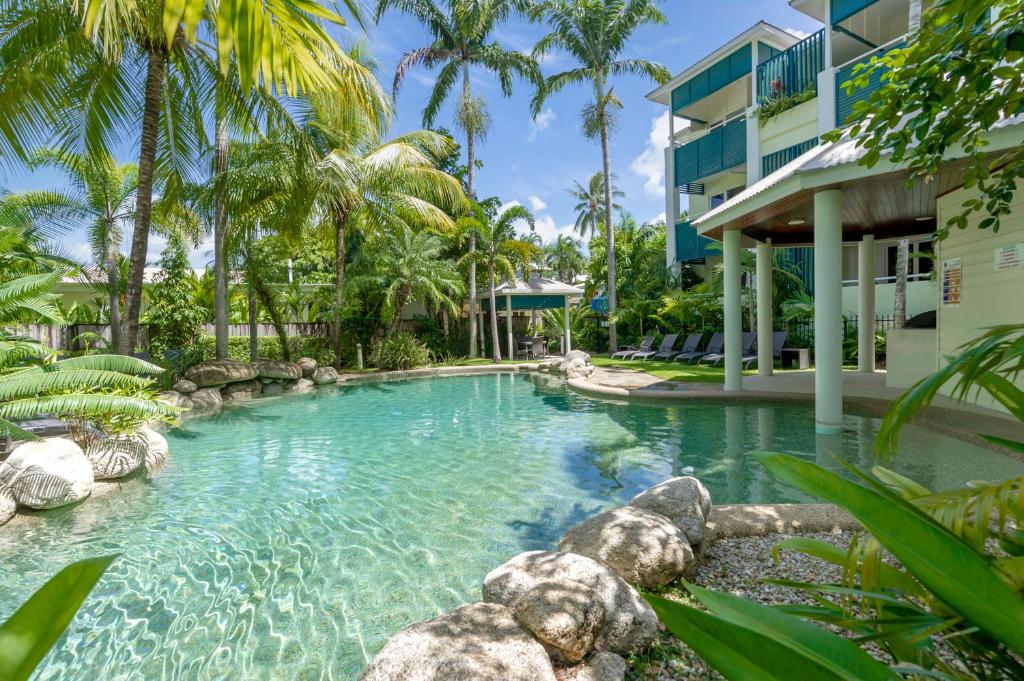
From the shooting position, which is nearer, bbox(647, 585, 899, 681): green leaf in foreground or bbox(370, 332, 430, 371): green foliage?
bbox(647, 585, 899, 681): green leaf in foreground

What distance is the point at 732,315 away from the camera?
10.4 m

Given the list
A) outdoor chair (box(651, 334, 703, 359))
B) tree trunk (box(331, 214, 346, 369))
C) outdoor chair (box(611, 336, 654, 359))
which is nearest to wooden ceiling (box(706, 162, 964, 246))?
outdoor chair (box(651, 334, 703, 359))

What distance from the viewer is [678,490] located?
410 cm

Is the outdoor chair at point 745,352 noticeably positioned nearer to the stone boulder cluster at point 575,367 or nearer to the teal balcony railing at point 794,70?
the stone boulder cluster at point 575,367

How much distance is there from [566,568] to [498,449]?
4.76 metres

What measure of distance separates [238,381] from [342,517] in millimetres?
10507

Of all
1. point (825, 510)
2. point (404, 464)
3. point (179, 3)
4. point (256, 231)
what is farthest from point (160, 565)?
point (256, 231)

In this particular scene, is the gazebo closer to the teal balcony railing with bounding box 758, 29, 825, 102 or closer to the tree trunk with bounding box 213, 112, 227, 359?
the teal balcony railing with bounding box 758, 29, 825, 102

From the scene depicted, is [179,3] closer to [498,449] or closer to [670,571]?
[670,571]

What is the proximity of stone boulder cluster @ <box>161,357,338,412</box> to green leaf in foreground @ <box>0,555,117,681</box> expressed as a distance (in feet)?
40.9

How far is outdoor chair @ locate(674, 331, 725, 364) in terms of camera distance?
1598 cm

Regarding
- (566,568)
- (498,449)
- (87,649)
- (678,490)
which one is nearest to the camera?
(566,568)

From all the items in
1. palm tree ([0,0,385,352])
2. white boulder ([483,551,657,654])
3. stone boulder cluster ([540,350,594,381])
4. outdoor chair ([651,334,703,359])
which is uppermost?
palm tree ([0,0,385,352])

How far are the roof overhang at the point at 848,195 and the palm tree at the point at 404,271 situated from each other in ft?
33.2
